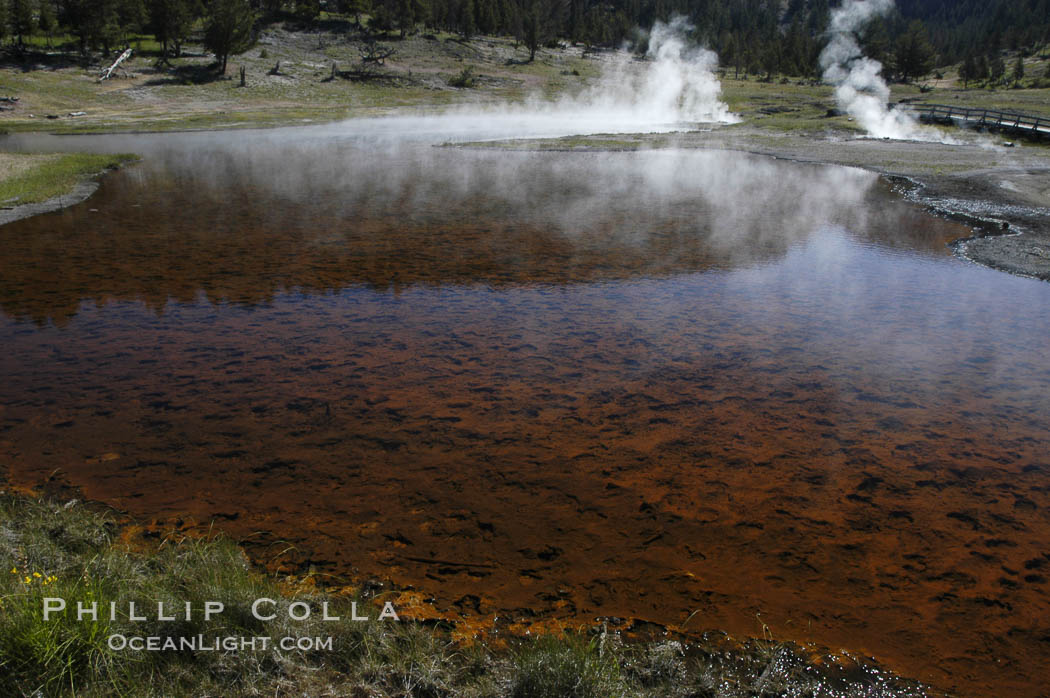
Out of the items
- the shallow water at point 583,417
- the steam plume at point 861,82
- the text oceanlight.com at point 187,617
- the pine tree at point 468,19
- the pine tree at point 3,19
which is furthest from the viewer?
the pine tree at point 468,19

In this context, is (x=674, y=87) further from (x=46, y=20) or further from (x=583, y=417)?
(x=583, y=417)

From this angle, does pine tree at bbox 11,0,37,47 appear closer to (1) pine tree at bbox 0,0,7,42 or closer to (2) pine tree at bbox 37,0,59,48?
(1) pine tree at bbox 0,0,7,42

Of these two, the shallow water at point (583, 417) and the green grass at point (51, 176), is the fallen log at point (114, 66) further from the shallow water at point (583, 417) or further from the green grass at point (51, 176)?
the shallow water at point (583, 417)

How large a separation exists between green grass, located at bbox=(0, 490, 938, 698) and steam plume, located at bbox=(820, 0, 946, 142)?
4050 centimetres

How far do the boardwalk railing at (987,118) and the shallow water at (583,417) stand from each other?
29.1 m

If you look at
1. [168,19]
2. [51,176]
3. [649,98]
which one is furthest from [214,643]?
[649,98]

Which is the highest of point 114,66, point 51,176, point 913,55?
point 913,55

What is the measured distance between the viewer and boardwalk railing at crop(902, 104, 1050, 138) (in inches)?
1389

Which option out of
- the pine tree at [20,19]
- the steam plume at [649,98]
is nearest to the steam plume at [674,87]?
the steam plume at [649,98]

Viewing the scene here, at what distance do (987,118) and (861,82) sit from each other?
35776mm

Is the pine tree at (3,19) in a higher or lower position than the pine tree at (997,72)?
lower

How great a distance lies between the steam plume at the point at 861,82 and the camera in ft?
132

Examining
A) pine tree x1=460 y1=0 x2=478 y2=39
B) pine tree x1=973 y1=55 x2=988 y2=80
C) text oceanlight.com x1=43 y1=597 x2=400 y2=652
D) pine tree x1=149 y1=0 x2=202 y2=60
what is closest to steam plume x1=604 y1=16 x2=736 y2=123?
pine tree x1=460 y1=0 x2=478 y2=39

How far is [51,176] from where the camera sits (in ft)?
68.1
